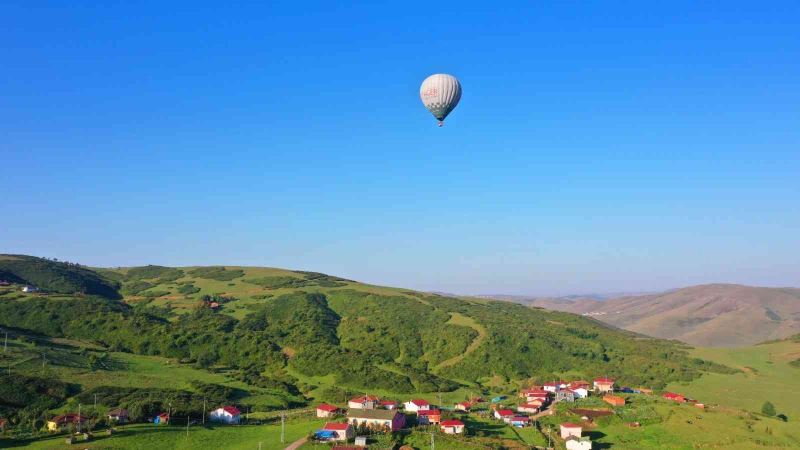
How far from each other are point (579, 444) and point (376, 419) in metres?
19.9

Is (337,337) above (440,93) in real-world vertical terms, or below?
below

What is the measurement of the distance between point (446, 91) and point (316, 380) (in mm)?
48477

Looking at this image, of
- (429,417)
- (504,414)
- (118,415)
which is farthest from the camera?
(504,414)

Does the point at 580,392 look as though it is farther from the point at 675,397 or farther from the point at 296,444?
the point at 296,444

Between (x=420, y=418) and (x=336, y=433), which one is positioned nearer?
(x=336, y=433)

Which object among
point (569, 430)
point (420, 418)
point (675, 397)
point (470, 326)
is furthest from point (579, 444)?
point (470, 326)

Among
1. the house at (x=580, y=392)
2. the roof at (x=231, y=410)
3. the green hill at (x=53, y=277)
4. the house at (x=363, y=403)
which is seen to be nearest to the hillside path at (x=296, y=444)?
the roof at (x=231, y=410)

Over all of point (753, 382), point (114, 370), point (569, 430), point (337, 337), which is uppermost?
point (337, 337)

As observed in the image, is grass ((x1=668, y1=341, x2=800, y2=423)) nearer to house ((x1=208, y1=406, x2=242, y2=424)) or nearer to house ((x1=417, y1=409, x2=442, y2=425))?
house ((x1=417, y1=409, x2=442, y2=425))

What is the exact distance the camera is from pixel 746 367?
109 meters

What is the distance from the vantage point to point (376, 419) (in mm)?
58844

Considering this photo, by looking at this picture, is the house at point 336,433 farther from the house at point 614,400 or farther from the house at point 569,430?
the house at point 614,400

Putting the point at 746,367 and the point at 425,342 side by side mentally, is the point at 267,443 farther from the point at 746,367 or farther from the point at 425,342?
the point at 746,367

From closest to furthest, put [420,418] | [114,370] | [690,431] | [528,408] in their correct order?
[690,431], [420,418], [528,408], [114,370]
